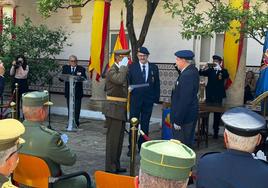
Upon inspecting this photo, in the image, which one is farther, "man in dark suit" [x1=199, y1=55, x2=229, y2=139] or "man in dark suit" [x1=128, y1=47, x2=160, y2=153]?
"man in dark suit" [x1=199, y1=55, x2=229, y2=139]

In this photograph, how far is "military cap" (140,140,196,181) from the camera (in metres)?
2.04

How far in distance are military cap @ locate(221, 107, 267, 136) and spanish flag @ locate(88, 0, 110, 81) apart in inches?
317

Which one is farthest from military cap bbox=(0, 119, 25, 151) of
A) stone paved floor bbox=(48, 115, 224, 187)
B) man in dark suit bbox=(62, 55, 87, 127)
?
man in dark suit bbox=(62, 55, 87, 127)

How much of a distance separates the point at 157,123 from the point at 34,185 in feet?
23.7

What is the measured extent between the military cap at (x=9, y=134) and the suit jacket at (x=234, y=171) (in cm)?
113

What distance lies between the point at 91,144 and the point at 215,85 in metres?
2.84

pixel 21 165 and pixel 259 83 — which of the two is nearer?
pixel 21 165

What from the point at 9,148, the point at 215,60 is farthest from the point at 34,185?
the point at 215,60

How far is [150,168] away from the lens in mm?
2076

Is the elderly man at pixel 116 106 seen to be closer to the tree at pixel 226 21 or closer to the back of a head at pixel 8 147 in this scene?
the tree at pixel 226 21

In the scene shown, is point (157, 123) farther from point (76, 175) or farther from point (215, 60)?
point (76, 175)

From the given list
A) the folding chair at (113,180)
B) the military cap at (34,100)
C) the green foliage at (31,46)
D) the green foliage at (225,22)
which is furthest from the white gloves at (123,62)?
the green foliage at (31,46)

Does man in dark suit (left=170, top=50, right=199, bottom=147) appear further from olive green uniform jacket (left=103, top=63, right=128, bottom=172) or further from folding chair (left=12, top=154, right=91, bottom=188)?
folding chair (left=12, top=154, right=91, bottom=188)

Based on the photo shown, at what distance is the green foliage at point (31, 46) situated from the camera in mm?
11406
